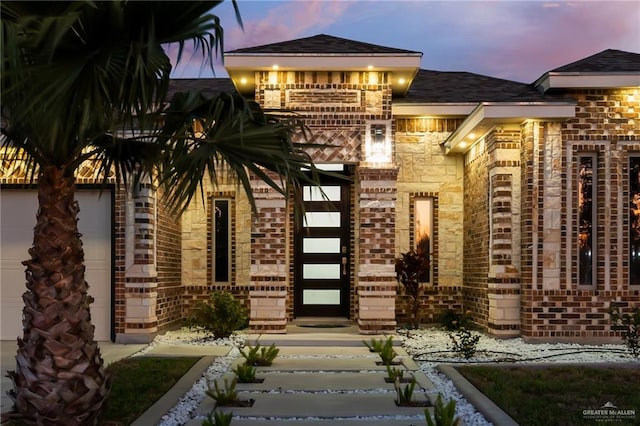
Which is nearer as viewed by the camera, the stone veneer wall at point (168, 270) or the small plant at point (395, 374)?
Answer: the small plant at point (395, 374)

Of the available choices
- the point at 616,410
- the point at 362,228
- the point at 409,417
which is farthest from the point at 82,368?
the point at 362,228

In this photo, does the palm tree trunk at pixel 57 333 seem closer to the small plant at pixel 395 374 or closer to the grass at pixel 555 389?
the small plant at pixel 395 374

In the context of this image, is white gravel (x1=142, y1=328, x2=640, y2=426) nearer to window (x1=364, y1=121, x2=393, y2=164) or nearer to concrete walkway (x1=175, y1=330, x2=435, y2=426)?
concrete walkway (x1=175, y1=330, x2=435, y2=426)

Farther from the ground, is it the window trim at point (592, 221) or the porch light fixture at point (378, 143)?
the porch light fixture at point (378, 143)

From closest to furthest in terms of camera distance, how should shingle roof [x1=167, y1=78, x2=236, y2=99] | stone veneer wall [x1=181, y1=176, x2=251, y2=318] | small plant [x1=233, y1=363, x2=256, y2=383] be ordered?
small plant [x1=233, y1=363, x2=256, y2=383] → stone veneer wall [x1=181, y1=176, x2=251, y2=318] → shingle roof [x1=167, y1=78, x2=236, y2=99]

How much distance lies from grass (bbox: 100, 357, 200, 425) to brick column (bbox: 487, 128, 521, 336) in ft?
17.0

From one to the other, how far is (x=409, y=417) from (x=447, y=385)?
1.54m

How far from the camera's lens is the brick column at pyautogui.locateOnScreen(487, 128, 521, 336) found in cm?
1162

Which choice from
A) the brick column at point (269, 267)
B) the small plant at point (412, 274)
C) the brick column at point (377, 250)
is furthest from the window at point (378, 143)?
the small plant at point (412, 274)

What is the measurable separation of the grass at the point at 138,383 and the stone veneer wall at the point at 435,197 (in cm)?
568

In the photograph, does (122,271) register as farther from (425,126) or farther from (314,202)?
(425,126)

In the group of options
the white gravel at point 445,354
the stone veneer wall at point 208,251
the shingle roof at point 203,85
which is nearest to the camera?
the white gravel at point 445,354

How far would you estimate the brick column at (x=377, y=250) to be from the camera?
11.8 meters

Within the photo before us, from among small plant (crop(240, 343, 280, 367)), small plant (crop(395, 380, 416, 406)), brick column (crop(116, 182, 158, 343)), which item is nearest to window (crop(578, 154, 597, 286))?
small plant (crop(240, 343, 280, 367))
